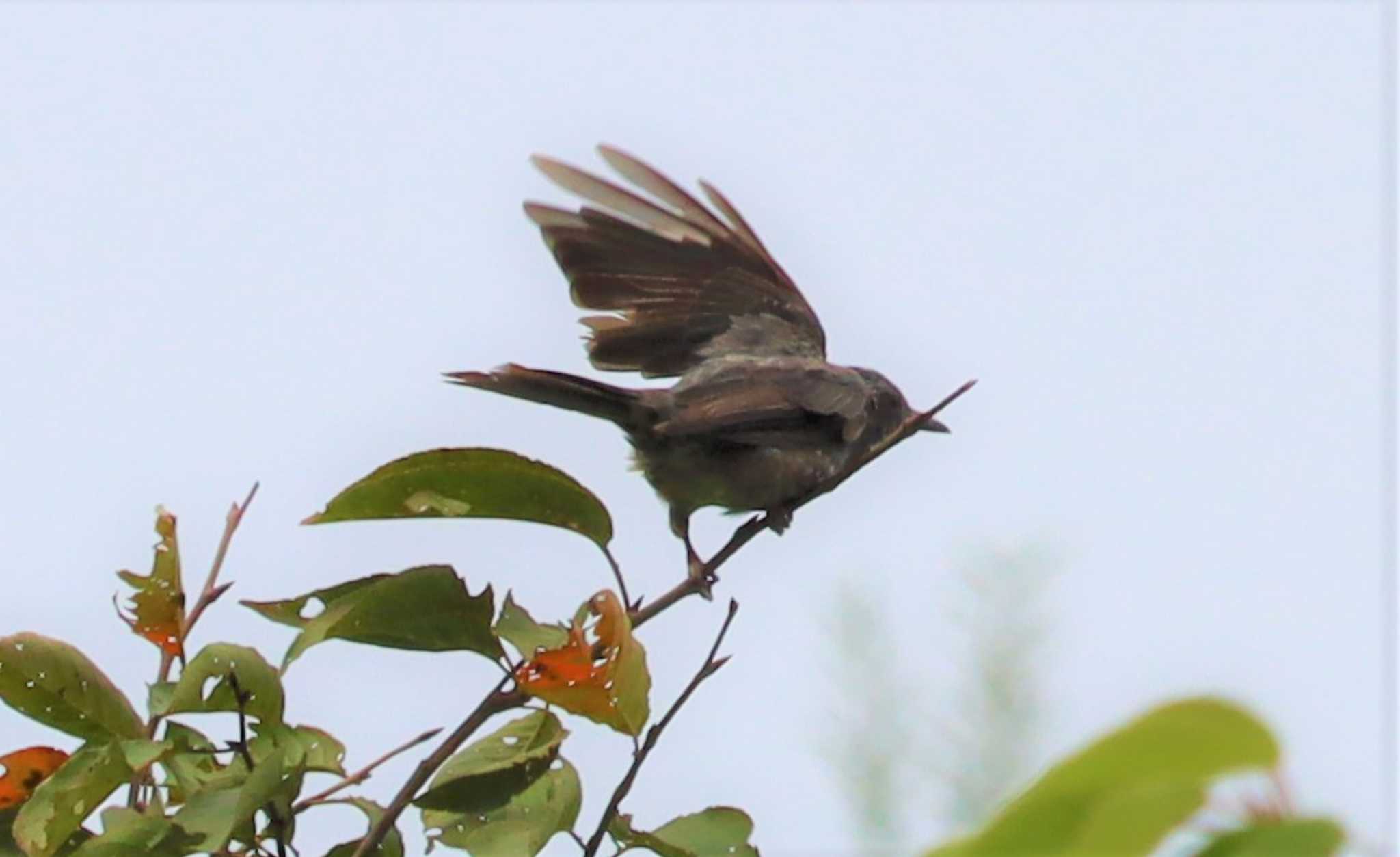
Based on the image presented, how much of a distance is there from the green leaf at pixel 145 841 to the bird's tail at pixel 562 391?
67.3 inches

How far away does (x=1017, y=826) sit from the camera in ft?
2.17

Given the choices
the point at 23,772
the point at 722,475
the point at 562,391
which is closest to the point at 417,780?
the point at 23,772

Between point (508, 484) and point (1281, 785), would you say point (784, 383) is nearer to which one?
point (508, 484)

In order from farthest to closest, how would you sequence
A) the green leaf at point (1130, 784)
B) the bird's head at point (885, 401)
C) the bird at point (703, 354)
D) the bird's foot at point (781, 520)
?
the bird's head at point (885, 401), the bird at point (703, 354), the bird's foot at point (781, 520), the green leaf at point (1130, 784)

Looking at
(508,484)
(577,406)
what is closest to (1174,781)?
(508,484)

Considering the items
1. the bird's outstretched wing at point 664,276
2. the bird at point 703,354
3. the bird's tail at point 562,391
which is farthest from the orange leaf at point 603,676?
the bird's outstretched wing at point 664,276

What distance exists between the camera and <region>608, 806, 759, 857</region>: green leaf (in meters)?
2.42

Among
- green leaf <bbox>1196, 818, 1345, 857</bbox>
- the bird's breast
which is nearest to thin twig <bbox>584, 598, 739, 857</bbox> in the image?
green leaf <bbox>1196, 818, 1345, 857</bbox>

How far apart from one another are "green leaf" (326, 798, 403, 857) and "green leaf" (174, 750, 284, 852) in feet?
0.50

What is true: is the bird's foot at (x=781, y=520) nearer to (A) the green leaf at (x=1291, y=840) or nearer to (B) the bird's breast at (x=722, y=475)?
(B) the bird's breast at (x=722, y=475)

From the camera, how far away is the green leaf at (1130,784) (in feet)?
2.10

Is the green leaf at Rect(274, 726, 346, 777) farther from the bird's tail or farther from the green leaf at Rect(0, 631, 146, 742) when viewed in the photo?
the bird's tail

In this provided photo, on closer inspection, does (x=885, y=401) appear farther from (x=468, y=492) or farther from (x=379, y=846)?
(x=379, y=846)

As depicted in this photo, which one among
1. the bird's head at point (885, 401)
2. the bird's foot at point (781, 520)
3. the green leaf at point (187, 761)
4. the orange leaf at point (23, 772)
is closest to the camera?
the green leaf at point (187, 761)
